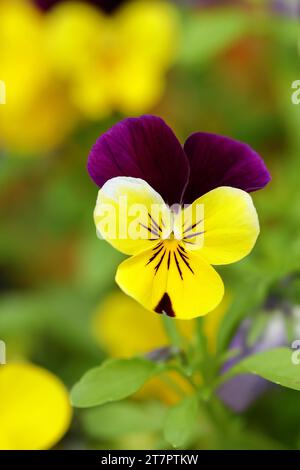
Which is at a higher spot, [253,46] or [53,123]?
[253,46]

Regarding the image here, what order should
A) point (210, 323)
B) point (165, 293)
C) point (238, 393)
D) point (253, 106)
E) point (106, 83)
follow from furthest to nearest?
point (253, 106) → point (106, 83) → point (210, 323) → point (238, 393) → point (165, 293)

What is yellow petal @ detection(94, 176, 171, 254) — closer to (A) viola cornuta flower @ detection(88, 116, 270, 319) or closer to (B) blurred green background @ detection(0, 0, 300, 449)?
(A) viola cornuta flower @ detection(88, 116, 270, 319)

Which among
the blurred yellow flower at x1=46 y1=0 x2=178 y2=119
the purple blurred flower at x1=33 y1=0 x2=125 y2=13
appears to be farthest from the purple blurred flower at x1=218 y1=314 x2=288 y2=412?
the purple blurred flower at x1=33 y1=0 x2=125 y2=13

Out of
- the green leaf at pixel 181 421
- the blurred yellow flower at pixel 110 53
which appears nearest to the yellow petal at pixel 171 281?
the green leaf at pixel 181 421

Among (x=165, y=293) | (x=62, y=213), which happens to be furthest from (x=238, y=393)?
(x=62, y=213)

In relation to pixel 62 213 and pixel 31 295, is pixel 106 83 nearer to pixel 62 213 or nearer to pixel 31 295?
pixel 62 213

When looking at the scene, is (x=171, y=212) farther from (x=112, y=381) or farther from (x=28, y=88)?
(x=28, y=88)

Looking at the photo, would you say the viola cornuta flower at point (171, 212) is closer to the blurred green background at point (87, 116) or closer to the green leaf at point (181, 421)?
the green leaf at point (181, 421)
